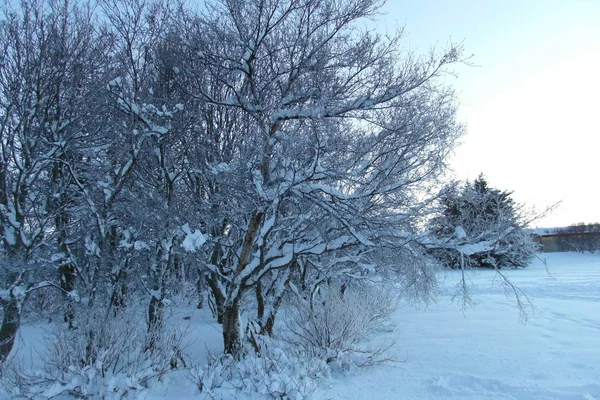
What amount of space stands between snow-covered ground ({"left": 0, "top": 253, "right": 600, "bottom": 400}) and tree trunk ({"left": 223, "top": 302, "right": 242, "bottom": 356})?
2.90 ft

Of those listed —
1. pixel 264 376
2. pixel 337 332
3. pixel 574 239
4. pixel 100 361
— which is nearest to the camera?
pixel 100 361

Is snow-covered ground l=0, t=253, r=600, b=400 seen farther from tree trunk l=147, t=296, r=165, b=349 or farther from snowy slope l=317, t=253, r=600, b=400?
tree trunk l=147, t=296, r=165, b=349

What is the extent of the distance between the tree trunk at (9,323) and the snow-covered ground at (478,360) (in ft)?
0.88

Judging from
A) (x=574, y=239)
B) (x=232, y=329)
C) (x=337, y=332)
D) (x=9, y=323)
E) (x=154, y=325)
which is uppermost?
(x=574, y=239)

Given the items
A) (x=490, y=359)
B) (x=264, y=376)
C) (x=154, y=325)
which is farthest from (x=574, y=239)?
(x=154, y=325)

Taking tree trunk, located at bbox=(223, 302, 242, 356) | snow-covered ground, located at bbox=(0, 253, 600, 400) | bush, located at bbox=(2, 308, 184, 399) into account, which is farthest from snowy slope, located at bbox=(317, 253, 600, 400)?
bush, located at bbox=(2, 308, 184, 399)

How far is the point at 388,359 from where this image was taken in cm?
569

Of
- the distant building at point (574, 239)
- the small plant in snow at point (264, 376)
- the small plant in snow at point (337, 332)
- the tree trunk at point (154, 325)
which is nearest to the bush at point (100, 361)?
the tree trunk at point (154, 325)

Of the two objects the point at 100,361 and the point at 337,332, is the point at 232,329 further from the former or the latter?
the point at 100,361

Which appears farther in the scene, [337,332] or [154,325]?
[337,332]

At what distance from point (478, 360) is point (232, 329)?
388 cm

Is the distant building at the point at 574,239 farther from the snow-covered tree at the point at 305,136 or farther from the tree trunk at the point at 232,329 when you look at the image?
the tree trunk at the point at 232,329

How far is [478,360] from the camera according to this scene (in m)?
5.84

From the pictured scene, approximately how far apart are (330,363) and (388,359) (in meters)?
0.87
